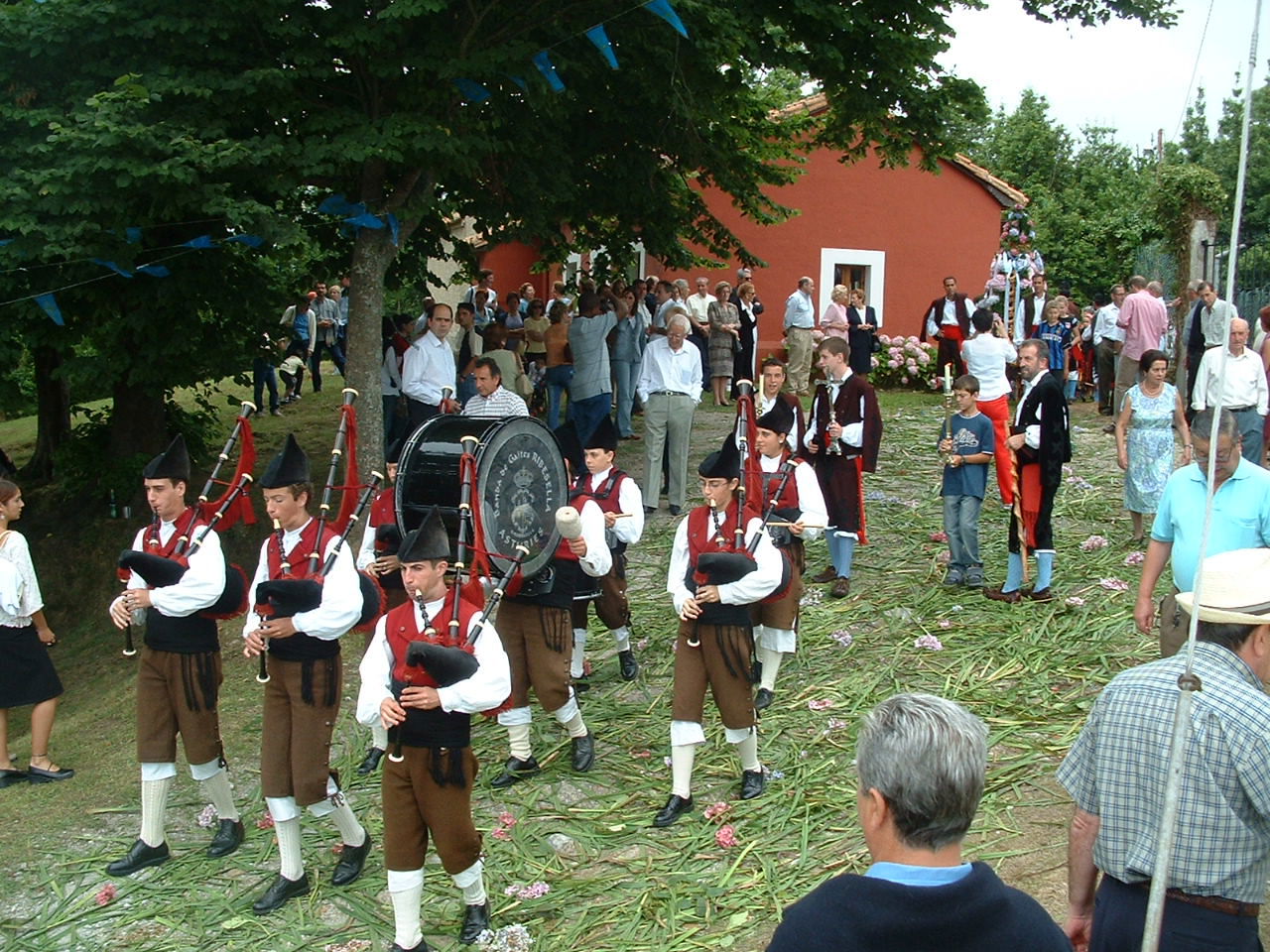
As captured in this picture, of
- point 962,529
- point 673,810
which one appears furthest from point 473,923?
point 962,529

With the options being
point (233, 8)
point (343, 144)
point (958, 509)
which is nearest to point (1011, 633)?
point (958, 509)

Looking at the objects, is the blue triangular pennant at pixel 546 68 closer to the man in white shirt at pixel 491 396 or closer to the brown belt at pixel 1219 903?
the man in white shirt at pixel 491 396

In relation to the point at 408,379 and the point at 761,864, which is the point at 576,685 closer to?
the point at 761,864

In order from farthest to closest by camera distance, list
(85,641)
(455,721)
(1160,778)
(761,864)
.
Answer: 1. (85,641)
2. (761,864)
3. (455,721)
4. (1160,778)

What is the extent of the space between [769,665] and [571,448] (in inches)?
73.5

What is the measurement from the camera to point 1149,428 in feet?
30.6

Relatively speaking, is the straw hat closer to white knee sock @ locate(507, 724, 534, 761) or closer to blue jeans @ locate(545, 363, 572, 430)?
white knee sock @ locate(507, 724, 534, 761)

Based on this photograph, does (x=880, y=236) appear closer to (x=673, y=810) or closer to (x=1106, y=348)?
(x=1106, y=348)

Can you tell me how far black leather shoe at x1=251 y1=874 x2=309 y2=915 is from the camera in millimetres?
5883

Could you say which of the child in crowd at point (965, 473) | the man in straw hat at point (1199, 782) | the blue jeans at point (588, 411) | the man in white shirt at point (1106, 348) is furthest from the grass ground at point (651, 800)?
the man in white shirt at point (1106, 348)

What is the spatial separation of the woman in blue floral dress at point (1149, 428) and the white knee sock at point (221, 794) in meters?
6.69

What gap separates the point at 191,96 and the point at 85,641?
5370 mm

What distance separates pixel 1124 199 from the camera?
31891 mm

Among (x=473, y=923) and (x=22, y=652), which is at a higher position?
(x=22, y=652)
